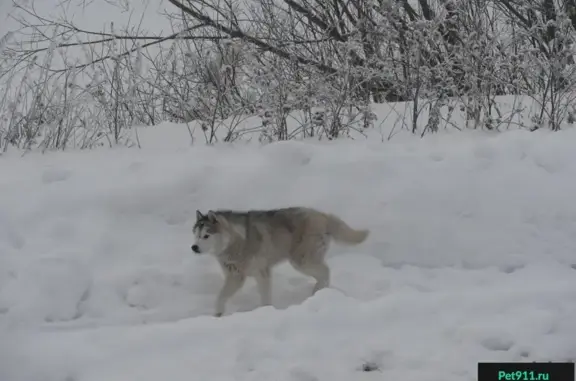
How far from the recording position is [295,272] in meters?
4.93

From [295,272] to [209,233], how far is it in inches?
26.8

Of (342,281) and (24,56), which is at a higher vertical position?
(24,56)

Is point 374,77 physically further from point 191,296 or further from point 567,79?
point 191,296

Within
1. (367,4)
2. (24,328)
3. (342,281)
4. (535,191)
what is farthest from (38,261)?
(367,4)

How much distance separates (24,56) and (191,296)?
227 inches

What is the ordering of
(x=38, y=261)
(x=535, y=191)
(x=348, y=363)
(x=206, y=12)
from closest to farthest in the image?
(x=348, y=363)
(x=38, y=261)
(x=535, y=191)
(x=206, y=12)

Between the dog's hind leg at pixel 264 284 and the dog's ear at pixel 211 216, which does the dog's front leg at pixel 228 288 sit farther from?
the dog's ear at pixel 211 216

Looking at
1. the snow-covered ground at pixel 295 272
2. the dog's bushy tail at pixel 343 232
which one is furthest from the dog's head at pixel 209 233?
the dog's bushy tail at pixel 343 232

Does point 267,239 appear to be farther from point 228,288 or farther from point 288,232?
point 228,288

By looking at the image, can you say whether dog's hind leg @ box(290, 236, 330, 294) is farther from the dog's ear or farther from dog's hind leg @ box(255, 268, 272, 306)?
the dog's ear

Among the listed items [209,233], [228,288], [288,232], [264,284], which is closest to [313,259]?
[288,232]

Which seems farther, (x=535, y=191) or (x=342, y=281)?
(x=535, y=191)

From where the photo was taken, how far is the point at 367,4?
29.2ft

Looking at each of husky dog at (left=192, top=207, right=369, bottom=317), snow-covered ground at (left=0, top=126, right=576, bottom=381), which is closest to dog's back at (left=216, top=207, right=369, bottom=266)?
husky dog at (left=192, top=207, right=369, bottom=317)
